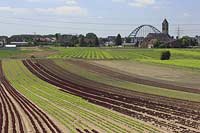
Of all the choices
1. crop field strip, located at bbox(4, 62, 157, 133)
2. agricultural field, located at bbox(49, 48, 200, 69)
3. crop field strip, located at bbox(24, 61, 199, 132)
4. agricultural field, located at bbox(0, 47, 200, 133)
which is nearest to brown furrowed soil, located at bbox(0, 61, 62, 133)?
agricultural field, located at bbox(0, 47, 200, 133)

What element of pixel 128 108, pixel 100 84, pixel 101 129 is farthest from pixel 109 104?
pixel 100 84

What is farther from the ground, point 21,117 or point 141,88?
point 21,117

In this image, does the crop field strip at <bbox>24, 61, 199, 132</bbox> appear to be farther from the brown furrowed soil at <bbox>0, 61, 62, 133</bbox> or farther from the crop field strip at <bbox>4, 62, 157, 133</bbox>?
the brown furrowed soil at <bbox>0, 61, 62, 133</bbox>

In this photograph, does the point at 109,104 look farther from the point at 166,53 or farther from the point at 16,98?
the point at 166,53

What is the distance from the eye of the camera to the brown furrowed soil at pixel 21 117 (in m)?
22.3

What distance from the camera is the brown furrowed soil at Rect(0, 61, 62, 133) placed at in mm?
22261

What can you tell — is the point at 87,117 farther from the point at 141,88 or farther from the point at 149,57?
the point at 149,57

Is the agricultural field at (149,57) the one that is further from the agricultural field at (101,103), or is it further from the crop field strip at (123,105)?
the crop field strip at (123,105)

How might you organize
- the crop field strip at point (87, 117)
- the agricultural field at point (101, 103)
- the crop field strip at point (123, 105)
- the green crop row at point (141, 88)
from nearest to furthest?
the crop field strip at point (87, 117) < the agricultural field at point (101, 103) < the crop field strip at point (123, 105) < the green crop row at point (141, 88)

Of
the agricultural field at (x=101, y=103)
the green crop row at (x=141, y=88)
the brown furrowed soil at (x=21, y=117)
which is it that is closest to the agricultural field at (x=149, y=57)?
the green crop row at (x=141, y=88)

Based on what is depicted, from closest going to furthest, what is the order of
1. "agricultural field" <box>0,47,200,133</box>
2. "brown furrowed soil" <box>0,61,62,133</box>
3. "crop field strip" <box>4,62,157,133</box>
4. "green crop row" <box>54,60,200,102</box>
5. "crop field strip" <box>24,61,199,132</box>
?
"brown furrowed soil" <box>0,61,62,133</box>
"crop field strip" <box>4,62,157,133</box>
"agricultural field" <box>0,47,200,133</box>
"crop field strip" <box>24,61,199,132</box>
"green crop row" <box>54,60,200,102</box>

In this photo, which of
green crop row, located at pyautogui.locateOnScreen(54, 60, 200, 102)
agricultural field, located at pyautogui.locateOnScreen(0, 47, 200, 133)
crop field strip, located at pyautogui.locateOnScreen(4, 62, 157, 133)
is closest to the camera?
crop field strip, located at pyautogui.locateOnScreen(4, 62, 157, 133)

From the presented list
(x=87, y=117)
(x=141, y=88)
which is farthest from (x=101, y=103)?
(x=141, y=88)

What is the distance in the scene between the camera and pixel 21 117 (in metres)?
26.9
